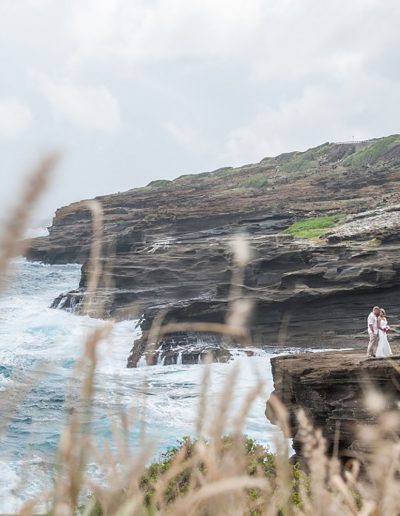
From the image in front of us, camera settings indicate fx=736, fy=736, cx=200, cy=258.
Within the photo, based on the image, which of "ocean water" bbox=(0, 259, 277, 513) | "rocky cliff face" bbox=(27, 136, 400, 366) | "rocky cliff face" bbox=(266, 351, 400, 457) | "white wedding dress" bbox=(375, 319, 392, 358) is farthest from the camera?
"rocky cliff face" bbox=(27, 136, 400, 366)

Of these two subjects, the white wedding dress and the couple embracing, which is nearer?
the white wedding dress

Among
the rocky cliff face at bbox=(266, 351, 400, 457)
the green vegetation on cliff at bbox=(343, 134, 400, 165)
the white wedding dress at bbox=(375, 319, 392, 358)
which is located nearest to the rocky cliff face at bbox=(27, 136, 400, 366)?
the green vegetation on cliff at bbox=(343, 134, 400, 165)

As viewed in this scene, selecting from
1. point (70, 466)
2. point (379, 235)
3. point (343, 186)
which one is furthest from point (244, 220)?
point (70, 466)

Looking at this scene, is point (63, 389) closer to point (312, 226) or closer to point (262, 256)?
point (262, 256)

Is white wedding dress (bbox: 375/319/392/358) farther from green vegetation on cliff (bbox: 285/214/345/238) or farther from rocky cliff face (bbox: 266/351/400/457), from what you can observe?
green vegetation on cliff (bbox: 285/214/345/238)

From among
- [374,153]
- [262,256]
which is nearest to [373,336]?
[262,256]

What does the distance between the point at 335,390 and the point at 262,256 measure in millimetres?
22296

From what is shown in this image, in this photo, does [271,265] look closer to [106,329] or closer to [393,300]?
[393,300]

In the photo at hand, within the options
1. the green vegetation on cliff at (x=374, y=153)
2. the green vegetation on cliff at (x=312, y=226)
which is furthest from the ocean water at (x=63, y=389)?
the green vegetation on cliff at (x=374, y=153)

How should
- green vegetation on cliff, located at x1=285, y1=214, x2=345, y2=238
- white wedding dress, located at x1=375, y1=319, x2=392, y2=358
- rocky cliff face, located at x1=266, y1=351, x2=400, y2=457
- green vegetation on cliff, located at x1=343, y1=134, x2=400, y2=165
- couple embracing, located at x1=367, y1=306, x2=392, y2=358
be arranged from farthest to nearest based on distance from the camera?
green vegetation on cliff, located at x1=343, y1=134, x2=400, y2=165 → green vegetation on cliff, located at x1=285, y1=214, x2=345, y2=238 → couple embracing, located at x1=367, y1=306, x2=392, y2=358 → white wedding dress, located at x1=375, y1=319, x2=392, y2=358 → rocky cliff face, located at x1=266, y1=351, x2=400, y2=457

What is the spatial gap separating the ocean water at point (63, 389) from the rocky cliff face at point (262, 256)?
58cm

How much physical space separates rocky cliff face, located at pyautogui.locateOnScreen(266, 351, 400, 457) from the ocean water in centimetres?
137

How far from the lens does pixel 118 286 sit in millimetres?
41625

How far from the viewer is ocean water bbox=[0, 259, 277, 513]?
2.09m
